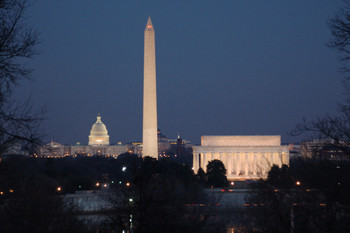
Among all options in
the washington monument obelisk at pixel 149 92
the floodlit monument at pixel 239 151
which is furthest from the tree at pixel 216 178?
the floodlit monument at pixel 239 151

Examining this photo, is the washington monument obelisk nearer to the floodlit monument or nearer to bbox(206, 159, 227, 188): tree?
bbox(206, 159, 227, 188): tree

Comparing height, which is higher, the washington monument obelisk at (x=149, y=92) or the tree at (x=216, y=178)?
the washington monument obelisk at (x=149, y=92)

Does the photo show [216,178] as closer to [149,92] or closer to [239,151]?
Result: [149,92]

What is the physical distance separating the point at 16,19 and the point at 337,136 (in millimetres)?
6966

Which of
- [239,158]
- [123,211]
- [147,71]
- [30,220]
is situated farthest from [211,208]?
[239,158]

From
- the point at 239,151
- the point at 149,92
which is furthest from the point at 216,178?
the point at 239,151

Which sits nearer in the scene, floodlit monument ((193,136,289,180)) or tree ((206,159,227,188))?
tree ((206,159,227,188))

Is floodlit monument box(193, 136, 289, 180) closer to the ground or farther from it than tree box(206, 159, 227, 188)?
farther from it

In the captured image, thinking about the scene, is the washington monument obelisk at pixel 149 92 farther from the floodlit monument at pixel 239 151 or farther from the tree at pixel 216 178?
the floodlit monument at pixel 239 151

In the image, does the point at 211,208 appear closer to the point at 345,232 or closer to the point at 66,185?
the point at 66,185

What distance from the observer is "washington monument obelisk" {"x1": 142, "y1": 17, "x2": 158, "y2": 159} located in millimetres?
99062

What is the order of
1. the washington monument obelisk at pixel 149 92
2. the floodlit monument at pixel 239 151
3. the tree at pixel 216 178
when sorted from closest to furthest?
1. the tree at pixel 216 178
2. the washington monument obelisk at pixel 149 92
3. the floodlit monument at pixel 239 151

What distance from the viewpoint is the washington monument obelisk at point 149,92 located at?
9906 cm

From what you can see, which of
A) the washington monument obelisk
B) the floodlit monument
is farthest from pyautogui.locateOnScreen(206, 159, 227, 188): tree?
the floodlit monument
